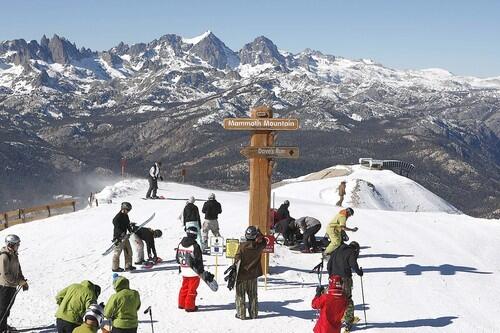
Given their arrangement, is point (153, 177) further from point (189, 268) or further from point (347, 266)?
point (347, 266)

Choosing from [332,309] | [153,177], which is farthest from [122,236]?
[153,177]

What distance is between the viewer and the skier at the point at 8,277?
12633 millimetres

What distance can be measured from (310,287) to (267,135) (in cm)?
487

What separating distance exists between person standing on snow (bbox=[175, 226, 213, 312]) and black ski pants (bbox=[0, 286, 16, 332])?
3.97 metres

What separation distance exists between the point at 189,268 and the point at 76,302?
13.5 ft

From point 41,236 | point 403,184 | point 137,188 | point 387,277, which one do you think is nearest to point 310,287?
point 387,277

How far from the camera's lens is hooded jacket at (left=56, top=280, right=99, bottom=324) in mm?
10789

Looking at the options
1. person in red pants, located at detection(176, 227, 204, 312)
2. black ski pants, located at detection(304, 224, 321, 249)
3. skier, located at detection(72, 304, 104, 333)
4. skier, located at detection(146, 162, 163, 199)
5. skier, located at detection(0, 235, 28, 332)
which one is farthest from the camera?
skier, located at detection(146, 162, 163, 199)

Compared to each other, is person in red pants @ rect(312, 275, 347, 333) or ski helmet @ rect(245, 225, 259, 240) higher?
ski helmet @ rect(245, 225, 259, 240)

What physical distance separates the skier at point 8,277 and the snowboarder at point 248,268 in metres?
4.93

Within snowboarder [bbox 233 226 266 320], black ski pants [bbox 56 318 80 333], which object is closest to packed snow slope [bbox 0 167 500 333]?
snowboarder [bbox 233 226 266 320]

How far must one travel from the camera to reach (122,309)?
1107 centimetres

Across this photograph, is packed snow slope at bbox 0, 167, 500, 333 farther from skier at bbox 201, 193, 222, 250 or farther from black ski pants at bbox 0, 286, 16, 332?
skier at bbox 201, 193, 222, 250

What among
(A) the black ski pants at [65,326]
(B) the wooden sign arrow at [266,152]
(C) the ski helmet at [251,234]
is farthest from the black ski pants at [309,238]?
(A) the black ski pants at [65,326]
